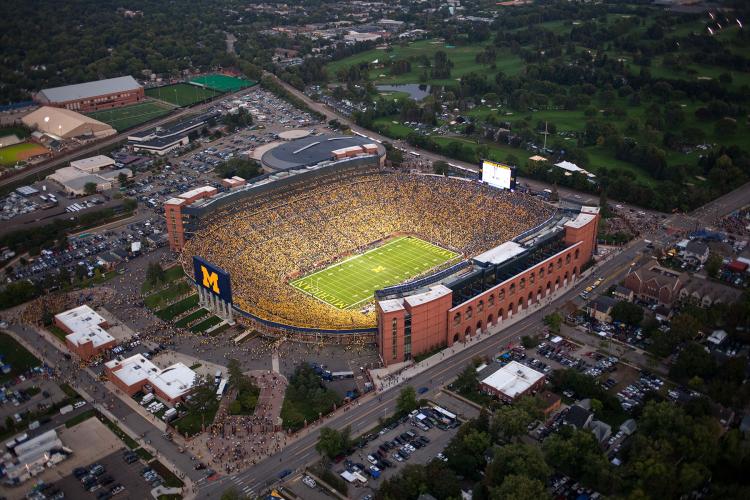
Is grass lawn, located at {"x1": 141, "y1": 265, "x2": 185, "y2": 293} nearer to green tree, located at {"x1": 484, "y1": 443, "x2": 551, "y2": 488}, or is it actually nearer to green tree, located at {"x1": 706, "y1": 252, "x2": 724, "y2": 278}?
green tree, located at {"x1": 484, "y1": 443, "x2": 551, "y2": 488}

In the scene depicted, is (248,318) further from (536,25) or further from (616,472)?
(536,25)

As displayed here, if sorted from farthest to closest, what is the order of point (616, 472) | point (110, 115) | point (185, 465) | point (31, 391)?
1. point (110, 115)
2. point (31, 391)
3. point (185, 465)
4. point (616, 472)

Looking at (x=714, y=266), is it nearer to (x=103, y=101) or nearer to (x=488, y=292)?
(x=488, y=292)

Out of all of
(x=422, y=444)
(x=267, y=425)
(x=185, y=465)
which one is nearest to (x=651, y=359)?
(x=422, y=444)

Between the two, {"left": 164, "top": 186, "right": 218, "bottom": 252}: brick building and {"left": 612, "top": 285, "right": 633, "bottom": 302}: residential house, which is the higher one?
{"left": 164, "top": 186, "right": 218, "bottom": 252}: brick building

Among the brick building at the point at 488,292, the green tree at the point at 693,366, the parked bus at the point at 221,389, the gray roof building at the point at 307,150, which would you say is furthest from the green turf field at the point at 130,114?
the green tree at the point at 693,366

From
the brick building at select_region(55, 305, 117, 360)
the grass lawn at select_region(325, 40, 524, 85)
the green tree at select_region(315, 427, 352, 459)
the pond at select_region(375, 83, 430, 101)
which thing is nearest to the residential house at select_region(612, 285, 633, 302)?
the green tree at select_region(315, 427, 352, 459)

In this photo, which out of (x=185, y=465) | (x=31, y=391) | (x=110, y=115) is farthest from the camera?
(x=110, y=115)

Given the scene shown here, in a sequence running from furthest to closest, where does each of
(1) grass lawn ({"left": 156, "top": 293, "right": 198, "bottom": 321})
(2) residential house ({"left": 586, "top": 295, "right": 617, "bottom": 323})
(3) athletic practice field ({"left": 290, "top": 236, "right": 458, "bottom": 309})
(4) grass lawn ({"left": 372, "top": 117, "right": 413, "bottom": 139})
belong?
(4) grass lawn ({"left": 372, "top": 117, "right": 413, "bottom": 139})
(3) athletic practice field ({"left": 290, "top": 236, "right": 458, "bottom": 309})
(1) grass lawn ({"left": 156, "top": 293, "right": 198, "bottom": 321})
(2) residential house ({"left": 586, "top": 295, "right": 617, "bottom": 323})
